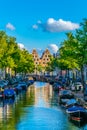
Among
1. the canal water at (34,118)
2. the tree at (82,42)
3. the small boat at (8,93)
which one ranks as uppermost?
the tree at (82,42)

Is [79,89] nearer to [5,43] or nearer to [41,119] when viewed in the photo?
[5,43]

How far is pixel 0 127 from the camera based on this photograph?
187 ft

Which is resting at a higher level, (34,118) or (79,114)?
(79,114)

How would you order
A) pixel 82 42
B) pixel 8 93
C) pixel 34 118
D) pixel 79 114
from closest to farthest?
1. pixel 79 114
2. pixel 34 118
3. pixel 82 42
4. pixel 8 93

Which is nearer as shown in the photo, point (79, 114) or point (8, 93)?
point (79, 114)

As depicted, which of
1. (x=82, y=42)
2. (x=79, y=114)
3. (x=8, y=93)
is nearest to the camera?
(x=79, y=114)

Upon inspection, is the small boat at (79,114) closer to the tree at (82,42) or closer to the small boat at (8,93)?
the tree at (82,42)

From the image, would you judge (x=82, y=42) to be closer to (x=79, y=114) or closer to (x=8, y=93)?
(x=8, y=93)

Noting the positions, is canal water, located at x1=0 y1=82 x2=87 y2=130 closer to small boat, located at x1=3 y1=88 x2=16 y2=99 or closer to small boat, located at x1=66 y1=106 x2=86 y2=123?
small boat, located at x1=66 y1=106 x2=86 y2=123

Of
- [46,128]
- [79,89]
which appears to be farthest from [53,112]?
[79,89]

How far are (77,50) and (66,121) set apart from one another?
29.8 metres

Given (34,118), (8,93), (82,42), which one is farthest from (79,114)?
(8,93)

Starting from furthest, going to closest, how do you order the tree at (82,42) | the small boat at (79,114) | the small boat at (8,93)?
the small boat at (8,93), the tree at (82,42), the small boat at (79,114)

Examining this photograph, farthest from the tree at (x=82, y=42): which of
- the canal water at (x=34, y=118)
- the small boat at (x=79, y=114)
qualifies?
the small boat at (x=79, y=114)
